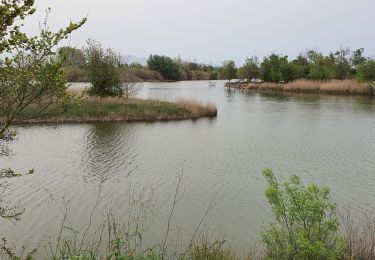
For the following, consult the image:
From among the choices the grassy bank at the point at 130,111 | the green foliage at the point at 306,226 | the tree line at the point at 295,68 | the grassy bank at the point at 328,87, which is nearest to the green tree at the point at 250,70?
the tree line at the point at 295,68

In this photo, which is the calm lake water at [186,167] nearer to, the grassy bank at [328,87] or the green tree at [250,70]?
the grassy bank at [328,87]

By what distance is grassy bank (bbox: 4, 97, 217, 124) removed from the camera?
82.9 ft

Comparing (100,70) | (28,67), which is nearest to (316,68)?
(100,70)

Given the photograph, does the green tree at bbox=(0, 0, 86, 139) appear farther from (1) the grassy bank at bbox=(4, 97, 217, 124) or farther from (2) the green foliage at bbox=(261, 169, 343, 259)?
(1) the grassy bank at bbox=(4, 97, 217, 124)

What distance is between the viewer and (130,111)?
87.6 ft

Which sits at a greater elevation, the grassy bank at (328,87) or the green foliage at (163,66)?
the green foliage at (163,66)

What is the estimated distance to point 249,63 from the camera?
252ft

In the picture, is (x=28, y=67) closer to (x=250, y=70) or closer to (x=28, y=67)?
(x=28, y=67)

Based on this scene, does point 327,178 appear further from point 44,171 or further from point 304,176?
point 44,171

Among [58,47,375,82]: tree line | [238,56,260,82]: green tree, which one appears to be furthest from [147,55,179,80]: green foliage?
[238,56,260,82]: green tree

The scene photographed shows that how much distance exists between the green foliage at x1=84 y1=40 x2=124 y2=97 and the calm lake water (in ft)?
25.6

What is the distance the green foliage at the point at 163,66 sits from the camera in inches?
3693

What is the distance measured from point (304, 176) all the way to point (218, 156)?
163 inches

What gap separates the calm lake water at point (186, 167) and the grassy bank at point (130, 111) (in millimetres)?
1606
